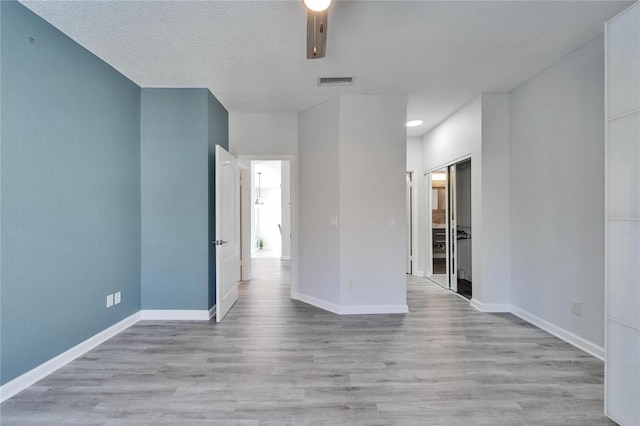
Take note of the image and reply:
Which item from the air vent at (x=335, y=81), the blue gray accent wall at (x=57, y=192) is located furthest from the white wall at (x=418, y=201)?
the blue gray accent wall at (x=57, y=192)

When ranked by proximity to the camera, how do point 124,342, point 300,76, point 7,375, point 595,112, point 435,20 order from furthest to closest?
point 300,76
point 124,342
point 595,112
point 435,20
point 7,375

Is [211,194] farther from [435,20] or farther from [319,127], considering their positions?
[435,20]

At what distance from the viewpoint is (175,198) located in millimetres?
3422

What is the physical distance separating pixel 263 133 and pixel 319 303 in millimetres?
2603

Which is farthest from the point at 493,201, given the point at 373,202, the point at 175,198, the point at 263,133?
the point at 175,198

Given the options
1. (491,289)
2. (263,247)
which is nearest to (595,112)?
(491,289)

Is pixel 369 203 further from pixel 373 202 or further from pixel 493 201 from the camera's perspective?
pixel 493 201

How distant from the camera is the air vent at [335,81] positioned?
318 centimetres

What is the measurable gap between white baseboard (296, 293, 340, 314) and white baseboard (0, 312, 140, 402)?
210 centimetres

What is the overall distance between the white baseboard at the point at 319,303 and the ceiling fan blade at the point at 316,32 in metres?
2.87

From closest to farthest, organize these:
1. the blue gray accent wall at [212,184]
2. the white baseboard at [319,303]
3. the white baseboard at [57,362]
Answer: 1. the white baseboard at [57,362]
2. the blue gray accent wall at [212,184]
3. the white baseboard at [319,303]

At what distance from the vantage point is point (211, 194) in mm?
3578
